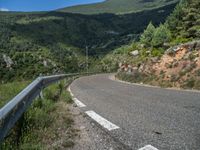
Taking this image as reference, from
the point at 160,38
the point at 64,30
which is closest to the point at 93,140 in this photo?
the point at 160,38

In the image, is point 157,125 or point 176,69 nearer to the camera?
point 157,125

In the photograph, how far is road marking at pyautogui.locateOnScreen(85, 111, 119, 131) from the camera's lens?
588 centimetres

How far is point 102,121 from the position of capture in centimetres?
653

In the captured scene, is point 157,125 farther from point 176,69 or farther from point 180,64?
point 180,64

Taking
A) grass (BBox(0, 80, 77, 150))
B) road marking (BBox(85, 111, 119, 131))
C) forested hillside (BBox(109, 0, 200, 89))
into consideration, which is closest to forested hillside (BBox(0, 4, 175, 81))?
forested hillside (BBox(109, 0, 200, 89))

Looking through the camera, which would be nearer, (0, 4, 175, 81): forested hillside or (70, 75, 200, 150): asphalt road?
(70, 75, 200, 150): asphalt road

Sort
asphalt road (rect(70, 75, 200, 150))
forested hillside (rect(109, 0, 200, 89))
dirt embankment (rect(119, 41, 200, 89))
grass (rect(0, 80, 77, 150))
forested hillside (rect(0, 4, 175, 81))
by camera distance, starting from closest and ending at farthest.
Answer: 1. grass (rect(0, 80, 77, 150))
2. asphalt road (rect(70, 75, 200, 150))
3. dirt embankment (rect(119, 41, 200, 89))
4. forested hillside (rect(109, 0, 200, 89))
5. forested hillside (rect(0, 4, 175, 81))

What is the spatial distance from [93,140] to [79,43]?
486 ft

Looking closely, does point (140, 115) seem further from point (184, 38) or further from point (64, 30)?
point (64, 30)

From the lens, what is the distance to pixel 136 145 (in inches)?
179

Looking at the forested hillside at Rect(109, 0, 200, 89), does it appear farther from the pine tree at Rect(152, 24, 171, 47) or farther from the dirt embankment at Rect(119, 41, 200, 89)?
the pine tree at Rect(152, 24, 171, 47)

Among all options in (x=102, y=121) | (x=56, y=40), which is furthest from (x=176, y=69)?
(x=56, y=40)

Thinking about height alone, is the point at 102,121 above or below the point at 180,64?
below

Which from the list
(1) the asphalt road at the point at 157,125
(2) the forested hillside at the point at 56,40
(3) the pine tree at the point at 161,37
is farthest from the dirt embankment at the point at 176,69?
(2) the forested hillside at the point at 56,40
